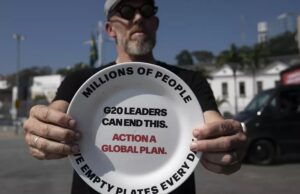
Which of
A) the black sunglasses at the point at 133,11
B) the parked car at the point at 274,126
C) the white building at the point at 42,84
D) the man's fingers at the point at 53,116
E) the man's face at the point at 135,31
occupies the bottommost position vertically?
the white building at the point at 42,84

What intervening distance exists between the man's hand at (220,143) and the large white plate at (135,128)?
64 millimetres

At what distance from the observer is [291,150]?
10.9 metres

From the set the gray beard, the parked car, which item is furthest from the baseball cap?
the parked car

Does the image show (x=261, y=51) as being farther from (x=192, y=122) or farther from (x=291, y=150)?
(x=192, y=122)

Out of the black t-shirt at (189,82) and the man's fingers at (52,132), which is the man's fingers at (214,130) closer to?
the black t-shirt at (189,82)

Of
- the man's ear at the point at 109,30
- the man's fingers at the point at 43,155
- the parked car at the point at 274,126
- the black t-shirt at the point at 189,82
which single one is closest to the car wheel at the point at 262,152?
the parked car at the point at 274,126

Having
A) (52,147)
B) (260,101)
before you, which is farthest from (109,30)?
(260,101)

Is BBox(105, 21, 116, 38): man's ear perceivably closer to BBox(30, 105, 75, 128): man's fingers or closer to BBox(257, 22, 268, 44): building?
BBox(30, 105, 75, 128): man's fingers

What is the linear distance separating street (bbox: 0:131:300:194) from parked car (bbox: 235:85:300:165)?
1.25 feet

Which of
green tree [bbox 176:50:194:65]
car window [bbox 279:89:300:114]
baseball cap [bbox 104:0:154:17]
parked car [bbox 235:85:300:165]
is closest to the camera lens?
baseball cap [bbox 104:0:154:17]

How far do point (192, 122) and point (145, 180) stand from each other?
0.98ft

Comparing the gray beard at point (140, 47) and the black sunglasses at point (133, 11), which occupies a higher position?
the black sunglasses at point (133, 11)

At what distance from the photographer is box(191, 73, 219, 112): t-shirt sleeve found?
2062mm

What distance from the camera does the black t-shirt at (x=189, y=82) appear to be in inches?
81.3
